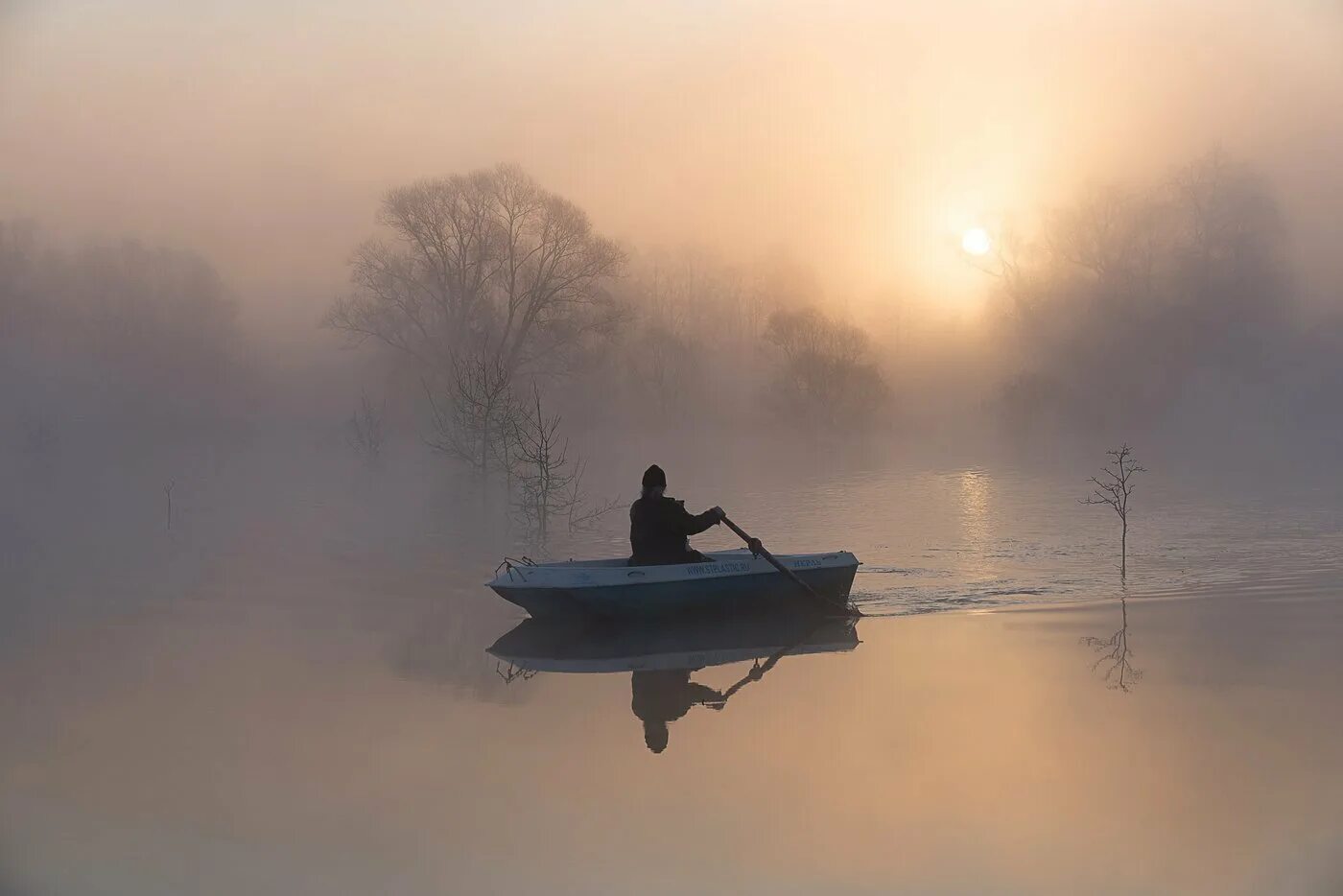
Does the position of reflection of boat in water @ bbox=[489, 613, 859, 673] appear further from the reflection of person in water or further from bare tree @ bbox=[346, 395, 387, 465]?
bare tree @ bbox=[346, 395, 387, 465]

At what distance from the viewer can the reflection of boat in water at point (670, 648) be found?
1194 cm

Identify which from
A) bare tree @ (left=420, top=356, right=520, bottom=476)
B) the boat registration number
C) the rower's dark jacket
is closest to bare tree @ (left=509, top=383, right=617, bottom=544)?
bare tree @ (left=420, top=356, right=520, bottom=476)

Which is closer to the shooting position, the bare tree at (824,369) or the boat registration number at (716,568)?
the boat registration number at (716,568)

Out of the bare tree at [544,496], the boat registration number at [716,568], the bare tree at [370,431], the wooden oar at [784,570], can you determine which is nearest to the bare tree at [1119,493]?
the wooden oar at [784,570]

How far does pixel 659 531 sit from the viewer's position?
1491 centimetres

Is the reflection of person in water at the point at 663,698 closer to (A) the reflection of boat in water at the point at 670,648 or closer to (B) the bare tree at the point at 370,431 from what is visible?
(A) the reflection of boat in water at the point at 670,648

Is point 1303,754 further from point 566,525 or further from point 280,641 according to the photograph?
point 566,525

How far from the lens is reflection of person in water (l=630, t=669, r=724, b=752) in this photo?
1051 centimetres

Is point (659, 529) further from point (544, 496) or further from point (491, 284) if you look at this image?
point (491, 284)

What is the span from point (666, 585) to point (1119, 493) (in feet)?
77.8

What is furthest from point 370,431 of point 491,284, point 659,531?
point 659,531

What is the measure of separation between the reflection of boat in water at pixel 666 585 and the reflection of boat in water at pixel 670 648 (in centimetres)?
28

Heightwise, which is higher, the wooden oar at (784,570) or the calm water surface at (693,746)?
the wooden oar at (784,570)

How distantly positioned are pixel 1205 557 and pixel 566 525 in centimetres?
1415
